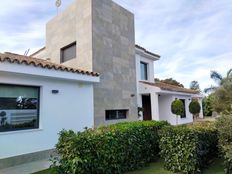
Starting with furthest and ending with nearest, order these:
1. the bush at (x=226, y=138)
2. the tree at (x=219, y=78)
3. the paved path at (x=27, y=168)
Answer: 1. the tree at (x=219, y=78)
2. the paved path at (x=27, y=168)
3. the bush at (x=226, y=138)

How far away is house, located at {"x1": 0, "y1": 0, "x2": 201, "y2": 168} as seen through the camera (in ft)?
32.1

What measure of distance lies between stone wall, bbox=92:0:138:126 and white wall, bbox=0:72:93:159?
1.17 metres

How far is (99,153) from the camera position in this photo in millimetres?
6773

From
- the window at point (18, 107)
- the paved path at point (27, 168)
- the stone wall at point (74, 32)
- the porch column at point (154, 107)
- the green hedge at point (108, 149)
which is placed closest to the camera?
the green hedge at point (108, 149)

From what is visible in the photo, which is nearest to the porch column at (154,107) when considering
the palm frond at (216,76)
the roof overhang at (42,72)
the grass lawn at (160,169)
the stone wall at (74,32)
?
the roof overhang at (42,72)

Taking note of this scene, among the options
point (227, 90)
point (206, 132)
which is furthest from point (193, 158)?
point (227, 90)

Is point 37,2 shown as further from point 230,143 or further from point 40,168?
point 230,143

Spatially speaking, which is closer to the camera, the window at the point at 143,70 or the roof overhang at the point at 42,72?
the roof overhang at the point at 42,72

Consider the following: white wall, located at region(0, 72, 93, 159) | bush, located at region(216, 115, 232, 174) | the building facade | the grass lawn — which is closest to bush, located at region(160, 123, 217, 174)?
the grass lawn

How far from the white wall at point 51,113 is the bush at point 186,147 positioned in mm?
5864

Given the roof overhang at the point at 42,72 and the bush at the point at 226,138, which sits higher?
the roof overhang at the point at 42,72

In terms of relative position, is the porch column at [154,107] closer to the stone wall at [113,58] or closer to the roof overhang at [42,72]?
the stone wall at [113,58]

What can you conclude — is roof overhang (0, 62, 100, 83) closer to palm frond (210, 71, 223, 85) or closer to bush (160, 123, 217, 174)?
bush (160, 123, 217, 174)

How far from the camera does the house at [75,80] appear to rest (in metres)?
9.77
